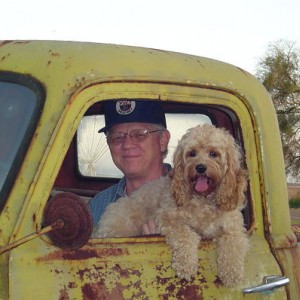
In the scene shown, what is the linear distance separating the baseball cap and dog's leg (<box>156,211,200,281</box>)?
2.03 feet

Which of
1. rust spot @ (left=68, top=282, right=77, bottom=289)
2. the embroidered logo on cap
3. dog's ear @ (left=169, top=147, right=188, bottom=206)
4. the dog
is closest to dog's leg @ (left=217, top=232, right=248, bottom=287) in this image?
the dog

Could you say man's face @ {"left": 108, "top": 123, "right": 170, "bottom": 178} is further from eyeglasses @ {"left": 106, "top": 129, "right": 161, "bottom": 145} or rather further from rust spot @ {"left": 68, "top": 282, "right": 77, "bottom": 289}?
rust spot @ {"left": 68, "top": 282, "right": 77, "bottom": 289}

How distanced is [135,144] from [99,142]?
2.60ft

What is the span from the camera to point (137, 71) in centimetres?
273

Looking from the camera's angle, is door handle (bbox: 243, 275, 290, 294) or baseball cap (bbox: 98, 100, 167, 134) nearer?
door handle (bbox: 243, 275, 290, 294)

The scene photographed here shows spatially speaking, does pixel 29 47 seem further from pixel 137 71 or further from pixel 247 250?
pixel 247 250

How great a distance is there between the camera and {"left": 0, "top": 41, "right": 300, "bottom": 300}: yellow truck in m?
2.39

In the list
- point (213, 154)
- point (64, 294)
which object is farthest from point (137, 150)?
point (64, 294)

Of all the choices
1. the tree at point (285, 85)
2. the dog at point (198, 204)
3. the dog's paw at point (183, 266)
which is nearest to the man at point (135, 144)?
the dog at point (198, 204)

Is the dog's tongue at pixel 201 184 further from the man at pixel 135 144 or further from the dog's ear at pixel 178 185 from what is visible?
the man at pixel 135 144

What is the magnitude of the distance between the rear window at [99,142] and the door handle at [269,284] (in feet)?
3.45

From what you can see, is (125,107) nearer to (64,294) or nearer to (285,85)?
(64,294)

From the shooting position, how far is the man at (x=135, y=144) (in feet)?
11.8

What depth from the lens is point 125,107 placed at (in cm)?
341
